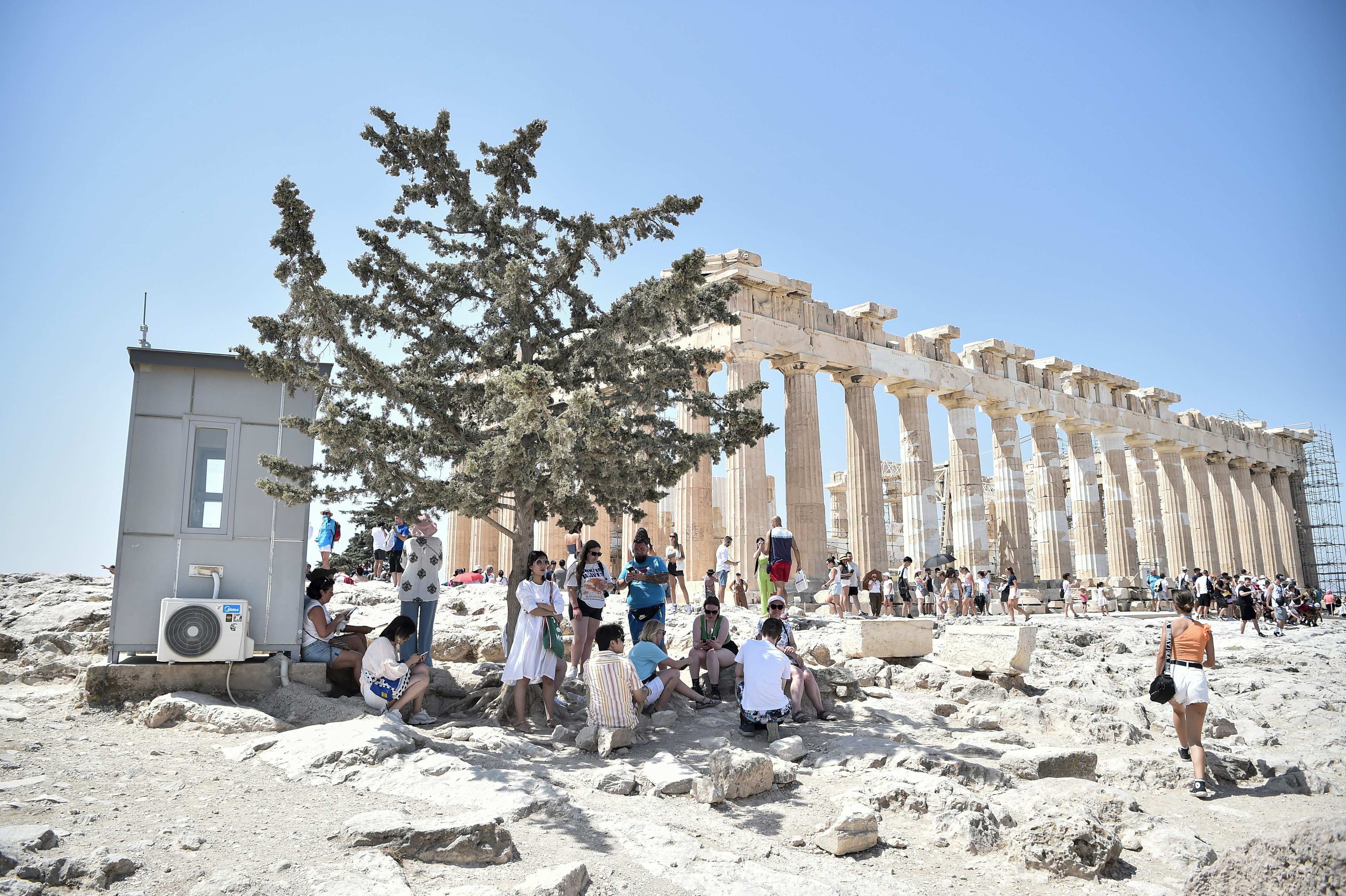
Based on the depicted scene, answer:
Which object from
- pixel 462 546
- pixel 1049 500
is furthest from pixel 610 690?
pixel 1049 500

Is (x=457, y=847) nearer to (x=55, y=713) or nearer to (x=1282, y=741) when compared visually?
(x=55, y=713)

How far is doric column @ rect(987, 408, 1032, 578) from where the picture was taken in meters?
28.6

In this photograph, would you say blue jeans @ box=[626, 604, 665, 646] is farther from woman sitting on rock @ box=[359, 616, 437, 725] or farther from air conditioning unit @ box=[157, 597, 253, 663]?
air conditioning unit @ box=[157, 597, 253, 663]

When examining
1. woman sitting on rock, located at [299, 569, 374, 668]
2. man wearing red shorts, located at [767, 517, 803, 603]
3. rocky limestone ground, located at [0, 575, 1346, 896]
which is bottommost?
rocky limestone ground, located at [0, 575, 1346, 896]

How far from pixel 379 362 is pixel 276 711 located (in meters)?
3.39

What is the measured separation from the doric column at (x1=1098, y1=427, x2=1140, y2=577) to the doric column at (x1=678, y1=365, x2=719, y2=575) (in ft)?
61.0

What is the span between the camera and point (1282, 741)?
9.50 metres

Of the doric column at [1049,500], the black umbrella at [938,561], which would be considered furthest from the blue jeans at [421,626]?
the doric column at [1049,500]

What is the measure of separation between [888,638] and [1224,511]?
34.3m

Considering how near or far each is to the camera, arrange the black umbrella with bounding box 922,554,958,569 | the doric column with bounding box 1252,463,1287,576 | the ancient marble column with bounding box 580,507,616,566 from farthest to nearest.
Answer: the doric column with bounding box 1252,463,1287,576, the ancient marble column with bounding box 580,507,616,566, the black umbrella with bounding box 922,554,958,569

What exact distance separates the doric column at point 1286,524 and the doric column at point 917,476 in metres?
22.5

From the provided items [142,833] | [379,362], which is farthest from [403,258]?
[142,833]

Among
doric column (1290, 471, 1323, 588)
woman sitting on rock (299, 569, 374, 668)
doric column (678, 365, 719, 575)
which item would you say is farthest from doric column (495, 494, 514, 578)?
doric column (1290, 471, 1323, 588)

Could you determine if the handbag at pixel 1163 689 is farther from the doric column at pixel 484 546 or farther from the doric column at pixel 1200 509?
the doric column at pixel 1200 509
